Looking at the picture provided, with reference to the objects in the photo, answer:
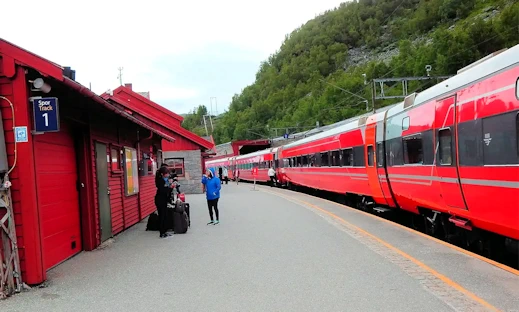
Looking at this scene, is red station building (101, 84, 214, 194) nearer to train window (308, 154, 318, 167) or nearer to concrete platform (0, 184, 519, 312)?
train window (308, 154, 318, 167)

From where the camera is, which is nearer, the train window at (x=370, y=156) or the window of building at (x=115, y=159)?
the window of building at (x=115, y=159)

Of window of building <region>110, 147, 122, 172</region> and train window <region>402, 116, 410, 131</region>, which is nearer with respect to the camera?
train window <region>402, 116, 410, 131</region>

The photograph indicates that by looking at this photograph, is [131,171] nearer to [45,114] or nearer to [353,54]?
[45,114]

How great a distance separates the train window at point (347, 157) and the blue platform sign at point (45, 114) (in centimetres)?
1095

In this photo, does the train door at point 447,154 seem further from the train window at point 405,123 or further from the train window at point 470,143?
the train window at point 405,123

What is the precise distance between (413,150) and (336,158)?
311 inches

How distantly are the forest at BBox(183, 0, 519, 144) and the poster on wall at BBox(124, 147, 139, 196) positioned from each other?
181 feet

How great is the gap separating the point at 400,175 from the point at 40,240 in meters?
7.63

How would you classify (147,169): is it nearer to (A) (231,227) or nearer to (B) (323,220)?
(A) (231,227)

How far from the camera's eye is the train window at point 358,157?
46.8 feet

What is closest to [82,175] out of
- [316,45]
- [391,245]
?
[391,245]

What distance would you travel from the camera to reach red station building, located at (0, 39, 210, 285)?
6.12 m

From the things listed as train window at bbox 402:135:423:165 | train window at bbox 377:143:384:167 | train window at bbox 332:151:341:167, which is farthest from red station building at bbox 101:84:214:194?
train window at bbox 402:135:423:165

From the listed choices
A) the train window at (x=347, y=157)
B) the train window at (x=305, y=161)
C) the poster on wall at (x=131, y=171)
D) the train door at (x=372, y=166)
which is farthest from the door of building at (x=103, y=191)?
the train window at (x=305, y=161)
